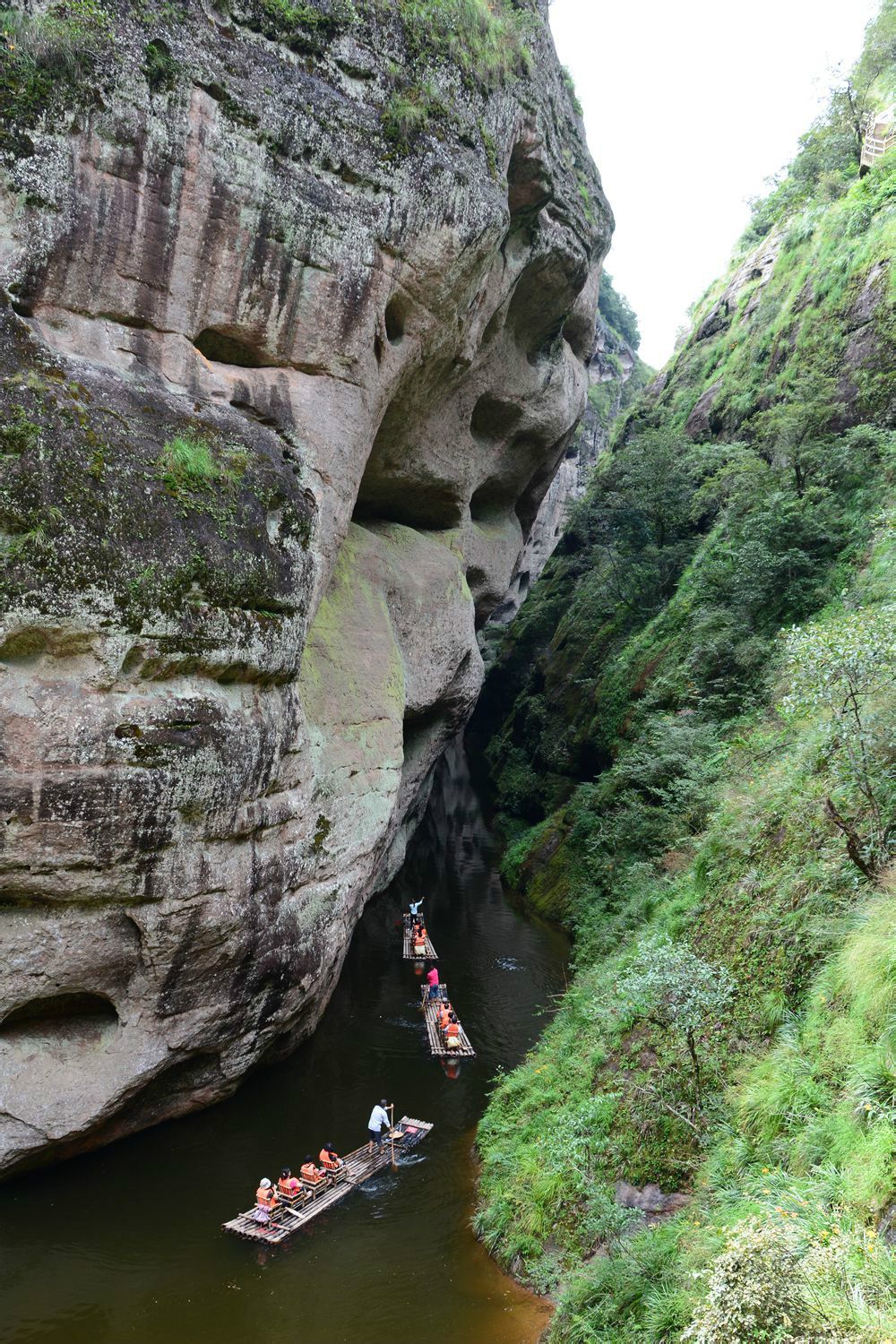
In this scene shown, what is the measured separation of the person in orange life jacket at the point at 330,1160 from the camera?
11055 mm

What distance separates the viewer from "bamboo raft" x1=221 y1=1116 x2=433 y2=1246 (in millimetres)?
9805

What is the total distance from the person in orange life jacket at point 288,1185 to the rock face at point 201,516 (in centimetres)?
210

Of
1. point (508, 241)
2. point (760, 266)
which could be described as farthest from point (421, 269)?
point (760, 266)

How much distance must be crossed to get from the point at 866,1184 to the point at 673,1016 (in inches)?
153

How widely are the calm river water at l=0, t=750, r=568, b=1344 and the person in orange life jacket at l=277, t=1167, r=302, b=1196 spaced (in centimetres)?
47

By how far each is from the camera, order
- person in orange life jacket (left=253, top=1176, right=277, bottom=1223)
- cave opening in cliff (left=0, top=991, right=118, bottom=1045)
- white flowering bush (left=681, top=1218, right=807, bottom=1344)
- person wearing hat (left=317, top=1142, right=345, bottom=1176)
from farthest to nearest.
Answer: person wearing hat (left=317, top=1142, right=345, bottom=1176) → cave opening in cliff (left=0, top=991, right=118, bottom=1045) → person in orange life jacket (left=253, top=1176, right=277, bottom=1223) → white flowering bush (left=681, top=1218, right=807, bottom=1344)

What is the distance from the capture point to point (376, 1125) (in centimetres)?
1201

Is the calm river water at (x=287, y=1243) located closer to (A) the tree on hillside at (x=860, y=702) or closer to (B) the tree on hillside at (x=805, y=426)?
(A) the tree on hillside at (x=860, y=702)

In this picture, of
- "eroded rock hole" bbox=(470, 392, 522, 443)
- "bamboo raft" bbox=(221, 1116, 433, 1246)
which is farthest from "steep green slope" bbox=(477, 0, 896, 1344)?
"eroded rock hole" bbox=(470, 392, 522, 443)

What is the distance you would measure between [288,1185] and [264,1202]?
1.17 ft

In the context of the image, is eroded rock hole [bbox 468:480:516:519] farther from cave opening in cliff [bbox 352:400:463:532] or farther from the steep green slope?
the steep green slope

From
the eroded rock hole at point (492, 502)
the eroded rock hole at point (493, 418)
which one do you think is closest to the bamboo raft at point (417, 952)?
the eroded rock hole at point (492, 502)

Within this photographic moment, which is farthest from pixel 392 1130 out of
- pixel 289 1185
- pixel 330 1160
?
pixel 289 1185

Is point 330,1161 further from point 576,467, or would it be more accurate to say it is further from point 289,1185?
point 576,467
